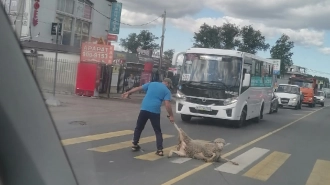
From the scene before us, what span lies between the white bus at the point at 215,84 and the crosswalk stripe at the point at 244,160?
13.6 ft

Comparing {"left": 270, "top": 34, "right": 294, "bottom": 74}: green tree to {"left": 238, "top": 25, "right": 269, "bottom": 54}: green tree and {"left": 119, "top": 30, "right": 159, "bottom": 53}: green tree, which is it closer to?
{"left": 238, "top": 25, "right": 269, "bottom": 54}: green tree

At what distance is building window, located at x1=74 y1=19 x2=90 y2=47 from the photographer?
32844 mm

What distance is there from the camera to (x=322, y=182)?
7969mm

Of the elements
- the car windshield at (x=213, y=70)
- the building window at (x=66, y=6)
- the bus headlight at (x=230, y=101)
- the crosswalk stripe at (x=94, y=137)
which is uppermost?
the building window at (x=66, y=6)

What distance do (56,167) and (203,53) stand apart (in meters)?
13.4

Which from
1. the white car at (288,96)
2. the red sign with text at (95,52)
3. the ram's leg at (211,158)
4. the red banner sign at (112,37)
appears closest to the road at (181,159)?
the ram's leg at (211,158)

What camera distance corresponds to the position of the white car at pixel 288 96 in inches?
1380

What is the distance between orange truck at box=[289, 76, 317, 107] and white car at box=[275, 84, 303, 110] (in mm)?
8094

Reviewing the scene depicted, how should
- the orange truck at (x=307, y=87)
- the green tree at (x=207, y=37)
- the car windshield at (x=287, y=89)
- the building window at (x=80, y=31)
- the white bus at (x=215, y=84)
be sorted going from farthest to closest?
1. the orange truck at (x=307, y=87)
2. the car windshield at (x=287, y=89)
3. the building window at (x=80, y=31)
4. the green tree at (x=207, y=37)
5. the white bus at (x=215, y=84)

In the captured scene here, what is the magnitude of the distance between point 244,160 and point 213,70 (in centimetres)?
688

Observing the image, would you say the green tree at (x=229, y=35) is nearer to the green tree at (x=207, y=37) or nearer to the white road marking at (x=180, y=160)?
the green tree at (x=207, y=37)

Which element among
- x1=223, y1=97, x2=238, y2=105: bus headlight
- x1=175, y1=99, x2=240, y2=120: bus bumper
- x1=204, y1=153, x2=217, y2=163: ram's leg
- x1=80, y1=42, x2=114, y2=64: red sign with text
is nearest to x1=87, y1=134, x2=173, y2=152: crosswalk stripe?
x1=204, y1=153, x2=217, y2=163: ram's leg

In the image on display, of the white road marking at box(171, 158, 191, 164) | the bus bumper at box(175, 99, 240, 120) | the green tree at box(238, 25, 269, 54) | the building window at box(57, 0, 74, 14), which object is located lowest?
the white road marking at box(171, 158, 191, 164)

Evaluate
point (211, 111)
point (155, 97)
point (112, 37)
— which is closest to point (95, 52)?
point (112, 37)
